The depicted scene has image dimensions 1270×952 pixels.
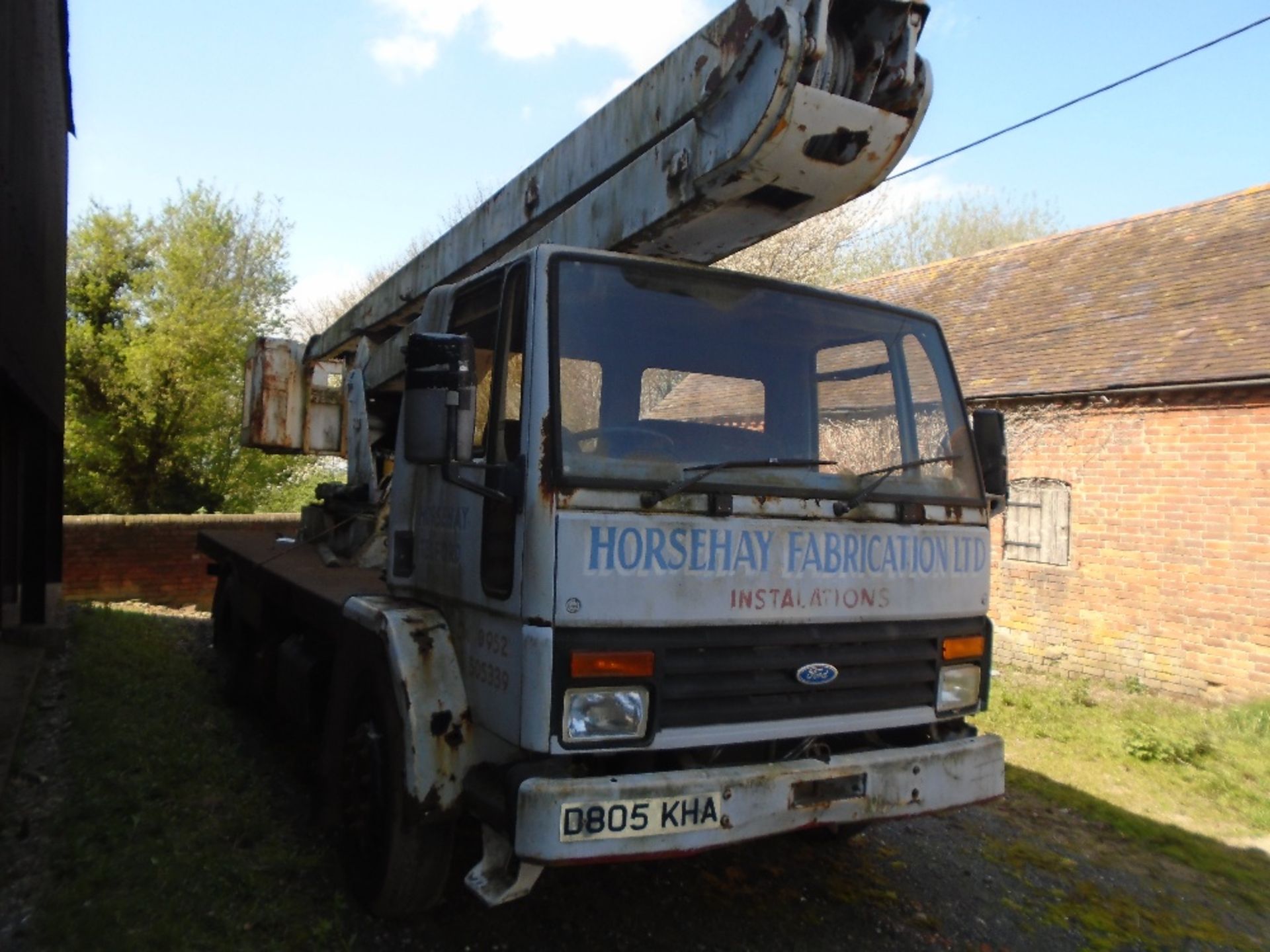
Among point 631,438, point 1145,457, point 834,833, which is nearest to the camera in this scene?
point 631,438

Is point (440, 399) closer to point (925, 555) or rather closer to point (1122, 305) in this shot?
point (925, 555)

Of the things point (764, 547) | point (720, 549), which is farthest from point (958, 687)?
point (720, 549)

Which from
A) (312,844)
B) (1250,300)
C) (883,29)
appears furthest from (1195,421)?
(312,844)

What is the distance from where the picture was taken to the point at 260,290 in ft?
74.1

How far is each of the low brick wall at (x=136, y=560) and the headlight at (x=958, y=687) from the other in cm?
1053

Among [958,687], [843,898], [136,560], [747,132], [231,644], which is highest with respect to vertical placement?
[747,132]

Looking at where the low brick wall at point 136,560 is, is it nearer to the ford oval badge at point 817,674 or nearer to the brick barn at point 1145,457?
the brick barn at point 1145,457

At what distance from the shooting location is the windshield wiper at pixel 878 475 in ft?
10.8

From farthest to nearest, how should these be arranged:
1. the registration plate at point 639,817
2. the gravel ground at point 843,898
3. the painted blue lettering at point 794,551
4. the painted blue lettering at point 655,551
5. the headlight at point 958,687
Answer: the headlight at point 958,687 → the gravel ground at point 843,898 → the painted blue lettering at point 794,551 → the painted blue lettering at point 655,551 → the registration plate at point 639,817

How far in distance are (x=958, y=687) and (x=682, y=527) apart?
1.44 meters

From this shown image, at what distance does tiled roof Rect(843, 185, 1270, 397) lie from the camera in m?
9.62

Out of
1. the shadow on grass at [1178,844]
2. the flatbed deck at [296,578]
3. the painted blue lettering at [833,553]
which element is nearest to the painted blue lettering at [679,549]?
the painted blue lettering at [833,553]

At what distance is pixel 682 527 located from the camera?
2.98 metres

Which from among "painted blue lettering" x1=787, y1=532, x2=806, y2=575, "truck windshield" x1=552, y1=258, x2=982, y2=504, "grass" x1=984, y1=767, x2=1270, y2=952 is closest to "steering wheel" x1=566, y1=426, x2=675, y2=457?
"truck windshield" x1=552, y1=258, x2=982, y2=504
